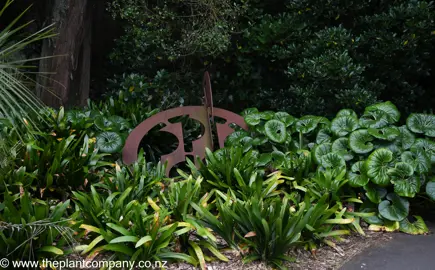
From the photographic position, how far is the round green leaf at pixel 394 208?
4.57 metres

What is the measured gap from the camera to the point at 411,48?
640cm

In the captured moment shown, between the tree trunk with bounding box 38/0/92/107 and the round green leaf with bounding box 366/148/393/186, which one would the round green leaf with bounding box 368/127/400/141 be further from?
the tree trunk with bounding box 38/0/92/107

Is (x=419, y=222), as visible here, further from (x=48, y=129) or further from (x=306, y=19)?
(x=48, y=129)

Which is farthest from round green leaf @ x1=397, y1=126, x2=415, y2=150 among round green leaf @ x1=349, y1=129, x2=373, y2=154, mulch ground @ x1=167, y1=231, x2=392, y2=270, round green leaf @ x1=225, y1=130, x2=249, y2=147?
round green leaf @ x1=225, y1=130, x2=249, y2=147

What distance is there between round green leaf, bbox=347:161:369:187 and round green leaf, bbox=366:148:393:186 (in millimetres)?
62

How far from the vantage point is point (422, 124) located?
17.1 ft

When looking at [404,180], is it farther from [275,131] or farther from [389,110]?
[275,131]

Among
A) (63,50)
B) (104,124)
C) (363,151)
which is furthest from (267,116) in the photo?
(63,50)

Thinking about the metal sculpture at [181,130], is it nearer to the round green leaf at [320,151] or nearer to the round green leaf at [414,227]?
the round green leaf at [320,151]

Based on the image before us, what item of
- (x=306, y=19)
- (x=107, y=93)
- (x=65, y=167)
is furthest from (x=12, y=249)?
(x=306, y=19)

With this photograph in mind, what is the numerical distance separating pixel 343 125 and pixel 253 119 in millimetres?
998

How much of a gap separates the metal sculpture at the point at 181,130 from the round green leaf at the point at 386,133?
4.79 ft

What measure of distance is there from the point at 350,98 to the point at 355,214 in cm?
229

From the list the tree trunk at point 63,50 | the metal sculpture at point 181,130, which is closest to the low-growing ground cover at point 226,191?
the metal sculpture at point 181,130
